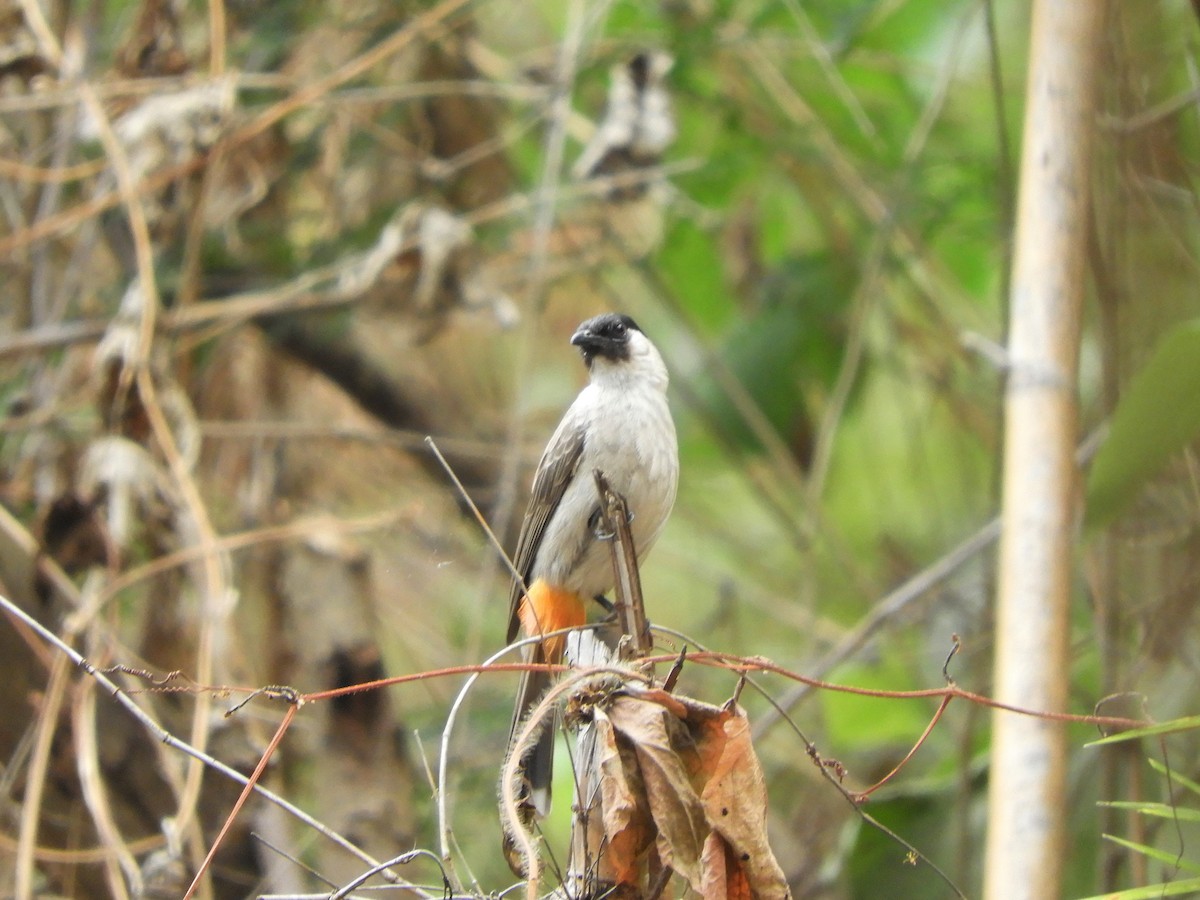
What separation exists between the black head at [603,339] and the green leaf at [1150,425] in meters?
1.34

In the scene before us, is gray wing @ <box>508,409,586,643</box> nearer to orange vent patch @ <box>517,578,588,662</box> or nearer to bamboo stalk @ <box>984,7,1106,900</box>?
orange vent patch @ <box>517,578,588,662</box>

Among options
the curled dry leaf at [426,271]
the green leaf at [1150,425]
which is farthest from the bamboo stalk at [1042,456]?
the curled dry leaf at [426,271]

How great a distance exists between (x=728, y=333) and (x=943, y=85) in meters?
1.47

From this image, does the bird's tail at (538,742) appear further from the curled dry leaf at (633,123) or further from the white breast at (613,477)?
the curled dry leaf at (633,123)

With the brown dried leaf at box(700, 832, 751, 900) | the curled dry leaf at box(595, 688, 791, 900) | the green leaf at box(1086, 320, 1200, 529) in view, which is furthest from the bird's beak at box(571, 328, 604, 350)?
the brown dried leaf at box(700, 832, 751, 900)

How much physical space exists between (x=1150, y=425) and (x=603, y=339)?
1465 millimetres

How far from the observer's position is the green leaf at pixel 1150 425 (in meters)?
2.20

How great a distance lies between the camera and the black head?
3343 millimetres

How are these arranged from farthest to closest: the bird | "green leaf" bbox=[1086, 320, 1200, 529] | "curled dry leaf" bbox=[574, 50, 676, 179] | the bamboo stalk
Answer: "curled dry leaf" bbox=[574, 50, 676, 179]
the bird
"green leaf" bbox=[1086, 320, 1200, 529]
the bamboo stalk

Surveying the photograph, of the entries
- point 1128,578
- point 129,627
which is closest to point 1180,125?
point 1128,578

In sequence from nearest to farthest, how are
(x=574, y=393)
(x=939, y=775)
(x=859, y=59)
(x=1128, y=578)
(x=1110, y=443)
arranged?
1. (x=1110, y=443)
2. (x=1128, y=578)
3. (x=939, y=775)
4. (x=859, y=59)
5. (x=574, y=393)

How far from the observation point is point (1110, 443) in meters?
2.34

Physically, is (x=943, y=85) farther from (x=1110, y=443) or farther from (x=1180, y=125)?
(x=1110, y=443)

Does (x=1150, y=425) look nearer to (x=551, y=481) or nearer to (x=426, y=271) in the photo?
(x=551, y=481)
